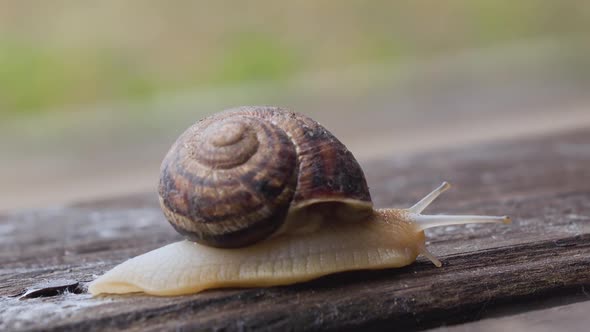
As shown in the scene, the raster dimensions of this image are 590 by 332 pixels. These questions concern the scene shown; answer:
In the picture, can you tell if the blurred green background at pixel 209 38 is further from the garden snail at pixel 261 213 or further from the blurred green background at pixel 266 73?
the garden snail at pixel 261 213

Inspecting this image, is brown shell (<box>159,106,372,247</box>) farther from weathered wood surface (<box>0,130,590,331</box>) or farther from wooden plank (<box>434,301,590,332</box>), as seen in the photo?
wooden plank (<box>434,301,590,332</box>)

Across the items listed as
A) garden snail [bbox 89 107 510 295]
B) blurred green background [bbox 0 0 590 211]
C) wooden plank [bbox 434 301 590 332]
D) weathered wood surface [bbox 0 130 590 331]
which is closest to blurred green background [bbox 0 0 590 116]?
blurred green background [bbox 0 0 590 211]

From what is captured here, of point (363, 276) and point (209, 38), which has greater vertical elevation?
point (209, 38)

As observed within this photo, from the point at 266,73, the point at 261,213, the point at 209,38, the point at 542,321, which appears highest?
the point at 209,38

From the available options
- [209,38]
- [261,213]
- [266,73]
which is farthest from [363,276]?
[209,38]

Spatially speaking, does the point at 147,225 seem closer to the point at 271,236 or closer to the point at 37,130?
the point at 271,236

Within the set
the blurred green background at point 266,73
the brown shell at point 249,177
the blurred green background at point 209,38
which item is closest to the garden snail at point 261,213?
the brown shell at point 249,177

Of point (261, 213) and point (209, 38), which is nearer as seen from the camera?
point (261, 213)

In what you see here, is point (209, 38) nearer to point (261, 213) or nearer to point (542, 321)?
point (261, 213)
